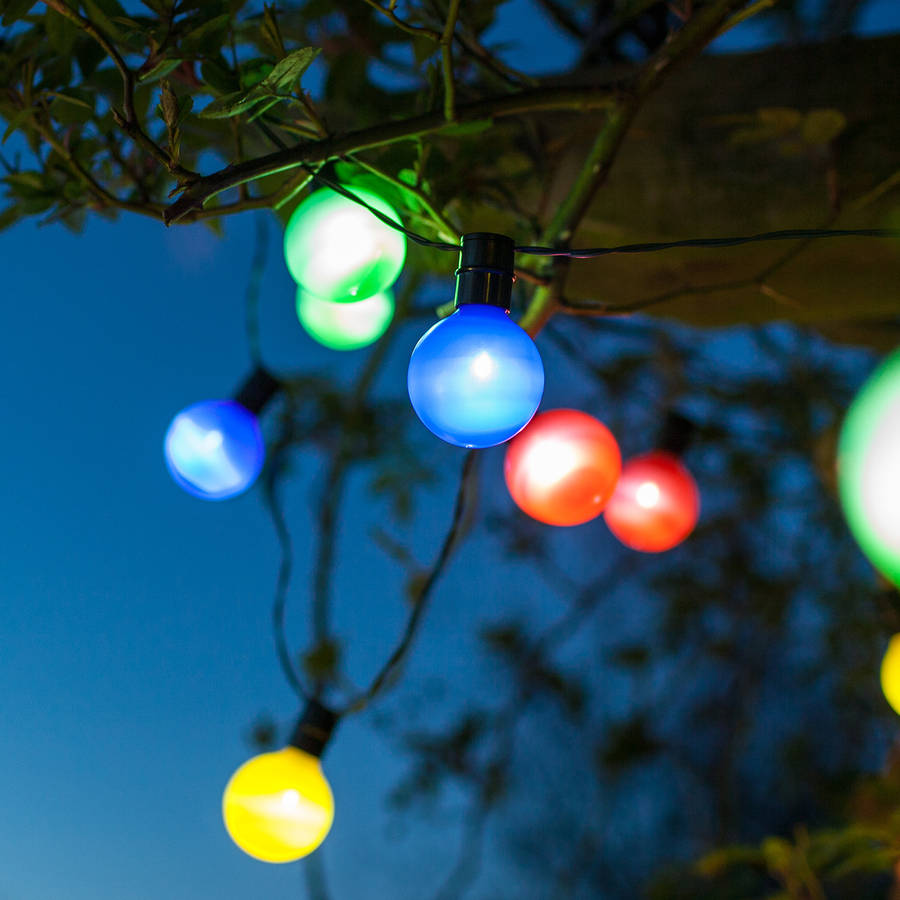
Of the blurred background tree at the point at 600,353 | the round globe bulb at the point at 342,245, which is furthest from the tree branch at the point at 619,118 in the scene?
the round globe bulb at the point at 342,245

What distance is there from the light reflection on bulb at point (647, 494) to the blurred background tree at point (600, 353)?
19 centimetres

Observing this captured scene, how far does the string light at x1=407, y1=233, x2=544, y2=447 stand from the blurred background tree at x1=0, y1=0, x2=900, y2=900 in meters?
0.12

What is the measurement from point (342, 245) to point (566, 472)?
0.89 ft

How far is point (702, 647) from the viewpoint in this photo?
2086mm

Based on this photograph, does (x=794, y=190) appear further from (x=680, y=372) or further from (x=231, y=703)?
(x=231, y=703)

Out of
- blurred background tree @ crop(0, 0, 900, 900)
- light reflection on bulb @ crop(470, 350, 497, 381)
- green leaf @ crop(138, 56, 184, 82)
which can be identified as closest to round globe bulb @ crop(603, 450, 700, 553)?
blurred background tree @ crop(0, 0, 900, 900)

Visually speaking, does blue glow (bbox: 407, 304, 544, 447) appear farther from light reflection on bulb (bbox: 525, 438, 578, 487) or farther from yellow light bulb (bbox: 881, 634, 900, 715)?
yellow light bulb (bbox: 881, 634, 900, 715)

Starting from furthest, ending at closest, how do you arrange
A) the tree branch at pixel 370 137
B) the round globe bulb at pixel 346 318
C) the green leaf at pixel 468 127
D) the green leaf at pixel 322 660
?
the green leaf at pixel 322 660 → the round globe bulb at pixel 346 318 → the green leaf at pixel 468 127 → the tree branch at pixel 370 137

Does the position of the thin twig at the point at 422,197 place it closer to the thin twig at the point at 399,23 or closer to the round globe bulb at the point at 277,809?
the thin twig at the point at 399,23

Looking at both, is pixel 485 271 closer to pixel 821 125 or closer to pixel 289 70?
pixel 289 70

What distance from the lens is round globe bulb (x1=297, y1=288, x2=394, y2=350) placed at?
857 millimetres

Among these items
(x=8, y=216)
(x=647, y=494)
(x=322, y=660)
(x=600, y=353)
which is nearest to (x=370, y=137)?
(x=8, y=216)

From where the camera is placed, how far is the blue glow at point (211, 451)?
2.58ft

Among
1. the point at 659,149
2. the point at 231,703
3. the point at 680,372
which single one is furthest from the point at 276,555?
the point at 659,149
